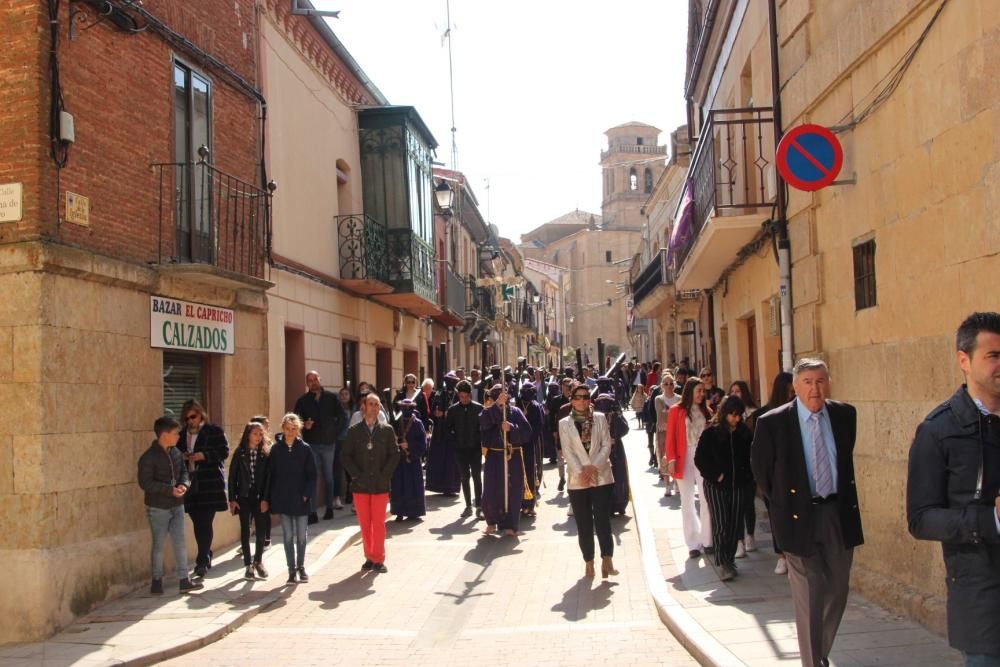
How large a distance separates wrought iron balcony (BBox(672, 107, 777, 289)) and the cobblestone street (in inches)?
148

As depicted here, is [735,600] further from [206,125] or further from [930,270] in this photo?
[206,125]

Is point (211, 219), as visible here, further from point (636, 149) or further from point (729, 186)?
point (636, 149)

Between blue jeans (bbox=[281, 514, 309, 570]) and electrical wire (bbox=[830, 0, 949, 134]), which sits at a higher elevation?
electrical wire (bbox=[830, 0, 949, 134])

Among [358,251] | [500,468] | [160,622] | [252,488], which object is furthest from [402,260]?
[160,622]

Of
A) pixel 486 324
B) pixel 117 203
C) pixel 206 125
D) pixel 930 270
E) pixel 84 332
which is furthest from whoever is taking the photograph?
pixel 486 324

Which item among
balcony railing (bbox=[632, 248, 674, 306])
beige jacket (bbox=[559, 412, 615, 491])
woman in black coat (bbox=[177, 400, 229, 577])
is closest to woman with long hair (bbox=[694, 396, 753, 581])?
beige jacket (bbox=[559, 412, 615, 491])

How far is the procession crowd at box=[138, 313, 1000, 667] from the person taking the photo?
3803 mm

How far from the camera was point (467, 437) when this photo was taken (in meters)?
13.6

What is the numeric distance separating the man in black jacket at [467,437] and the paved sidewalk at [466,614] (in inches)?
72.1

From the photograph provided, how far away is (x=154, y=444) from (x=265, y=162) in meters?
5.18

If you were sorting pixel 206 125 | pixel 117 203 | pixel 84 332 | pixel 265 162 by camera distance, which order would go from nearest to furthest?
pixel 84 332
pixel 117 203
pixel 206 125
pixel 265 162

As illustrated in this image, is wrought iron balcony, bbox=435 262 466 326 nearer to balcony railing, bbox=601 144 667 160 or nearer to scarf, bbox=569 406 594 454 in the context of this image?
scarf, bbox=569 406 594 454

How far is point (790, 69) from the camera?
9.22 meters

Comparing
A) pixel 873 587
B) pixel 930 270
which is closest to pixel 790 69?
pixel 930 270
